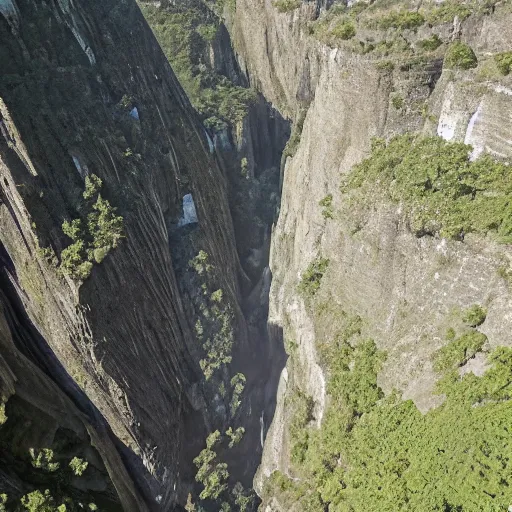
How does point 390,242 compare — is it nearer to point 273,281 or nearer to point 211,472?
point 273,281

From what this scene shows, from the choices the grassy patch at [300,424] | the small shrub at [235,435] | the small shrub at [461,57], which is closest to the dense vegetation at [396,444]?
the grassy patch at [300,424]

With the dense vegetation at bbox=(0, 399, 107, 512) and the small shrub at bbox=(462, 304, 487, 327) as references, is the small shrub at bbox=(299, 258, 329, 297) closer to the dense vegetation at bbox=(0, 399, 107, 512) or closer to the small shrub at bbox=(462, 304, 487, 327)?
the small shrub at bbox=(462, 304, 487, 327)

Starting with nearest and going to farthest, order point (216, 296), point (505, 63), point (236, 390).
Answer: point (505, 63) → point (216, 296) → point (236, 390)

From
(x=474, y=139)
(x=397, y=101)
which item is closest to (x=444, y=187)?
(x=474, y=139)

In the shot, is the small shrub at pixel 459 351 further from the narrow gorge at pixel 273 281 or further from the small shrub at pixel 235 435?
the small shrub at pixel 235 435

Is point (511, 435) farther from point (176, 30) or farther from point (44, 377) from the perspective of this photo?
point (176, 30)

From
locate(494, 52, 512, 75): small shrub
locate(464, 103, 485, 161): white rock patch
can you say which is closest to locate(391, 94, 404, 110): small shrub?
locate(464, 103, 485, 161): white rock patch
